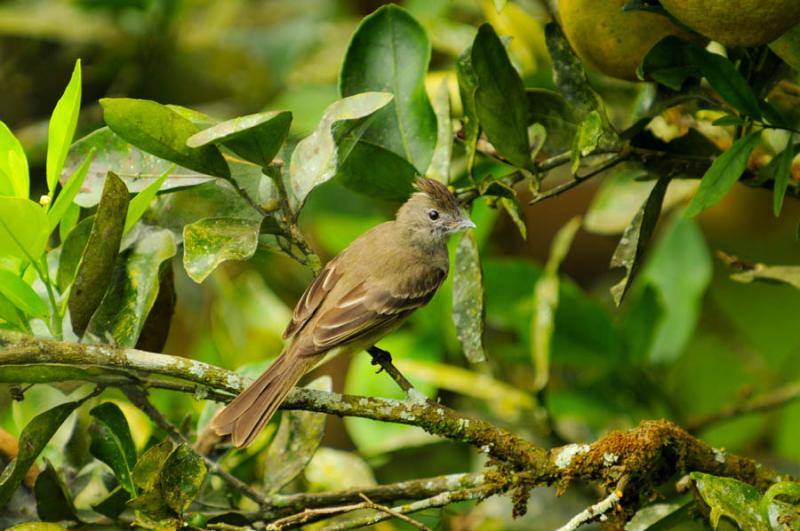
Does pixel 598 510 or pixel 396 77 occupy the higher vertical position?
pixel 396 77

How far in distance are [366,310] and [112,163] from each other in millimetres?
681

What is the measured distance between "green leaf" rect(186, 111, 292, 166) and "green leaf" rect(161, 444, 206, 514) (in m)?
0.47

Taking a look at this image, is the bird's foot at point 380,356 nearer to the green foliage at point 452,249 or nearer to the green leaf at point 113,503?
the green foliage at point 452,249

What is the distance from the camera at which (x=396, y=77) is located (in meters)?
2.11

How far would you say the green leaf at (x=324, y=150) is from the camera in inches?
69.3

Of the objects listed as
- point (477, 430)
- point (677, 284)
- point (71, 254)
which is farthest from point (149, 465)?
point (677, 284)

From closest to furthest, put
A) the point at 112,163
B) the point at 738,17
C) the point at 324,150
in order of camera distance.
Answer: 1. the point at 738,17
2. the point at 324,150
3. the point at 112,163

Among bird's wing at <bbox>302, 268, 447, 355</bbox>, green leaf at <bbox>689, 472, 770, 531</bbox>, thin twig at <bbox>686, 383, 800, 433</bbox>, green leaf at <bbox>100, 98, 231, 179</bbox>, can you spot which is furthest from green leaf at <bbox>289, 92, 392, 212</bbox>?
thin twig at <bbox>686, 383, 800, 433</bbox>

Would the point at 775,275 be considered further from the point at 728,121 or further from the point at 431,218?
the point at 431,218

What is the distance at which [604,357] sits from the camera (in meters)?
2.75

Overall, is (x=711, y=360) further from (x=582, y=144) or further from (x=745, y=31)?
(x=745, y=31)

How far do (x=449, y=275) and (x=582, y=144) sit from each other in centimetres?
112

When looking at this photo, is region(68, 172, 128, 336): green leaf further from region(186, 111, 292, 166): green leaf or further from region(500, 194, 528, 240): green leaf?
region(500, 194, 528, 240): green leaf

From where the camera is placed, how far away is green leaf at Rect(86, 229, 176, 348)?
1.84 metres
